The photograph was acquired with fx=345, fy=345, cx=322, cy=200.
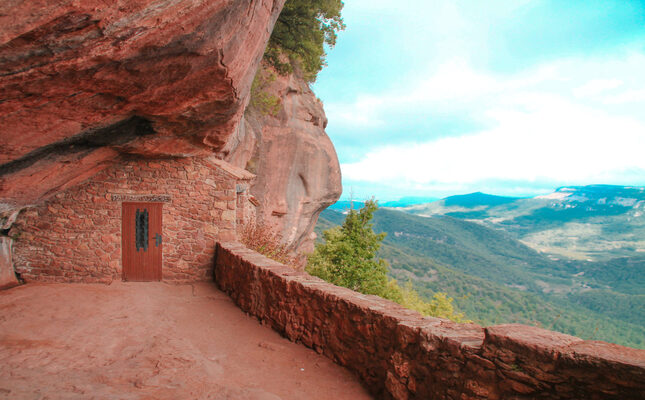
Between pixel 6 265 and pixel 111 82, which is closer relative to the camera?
pixel 111 82

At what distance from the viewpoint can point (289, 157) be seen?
562 inches

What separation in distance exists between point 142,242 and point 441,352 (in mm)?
6268

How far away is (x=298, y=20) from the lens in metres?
11.3

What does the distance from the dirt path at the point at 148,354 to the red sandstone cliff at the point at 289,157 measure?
759 cm

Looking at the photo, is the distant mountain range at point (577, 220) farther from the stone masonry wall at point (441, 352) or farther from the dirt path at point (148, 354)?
the dirt path at point (148, 354)

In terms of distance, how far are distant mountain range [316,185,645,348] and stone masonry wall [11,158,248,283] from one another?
22531mm

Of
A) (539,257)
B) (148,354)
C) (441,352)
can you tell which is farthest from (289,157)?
(539,257)

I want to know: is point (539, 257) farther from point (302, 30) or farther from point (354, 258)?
point (302, 30)

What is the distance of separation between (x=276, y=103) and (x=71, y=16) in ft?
36.0

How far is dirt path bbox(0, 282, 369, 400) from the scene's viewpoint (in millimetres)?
2842

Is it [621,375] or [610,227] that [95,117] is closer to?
[621,375]

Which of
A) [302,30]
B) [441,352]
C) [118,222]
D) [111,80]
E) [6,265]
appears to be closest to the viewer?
[441,352]

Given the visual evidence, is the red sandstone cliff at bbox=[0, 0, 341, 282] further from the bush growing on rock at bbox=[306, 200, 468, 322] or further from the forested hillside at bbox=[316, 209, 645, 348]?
the forested hillside at bbox=[316, 209, 645, 348]

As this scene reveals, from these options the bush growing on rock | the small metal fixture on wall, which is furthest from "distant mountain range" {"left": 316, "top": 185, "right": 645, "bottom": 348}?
the small metal fixture on wall
